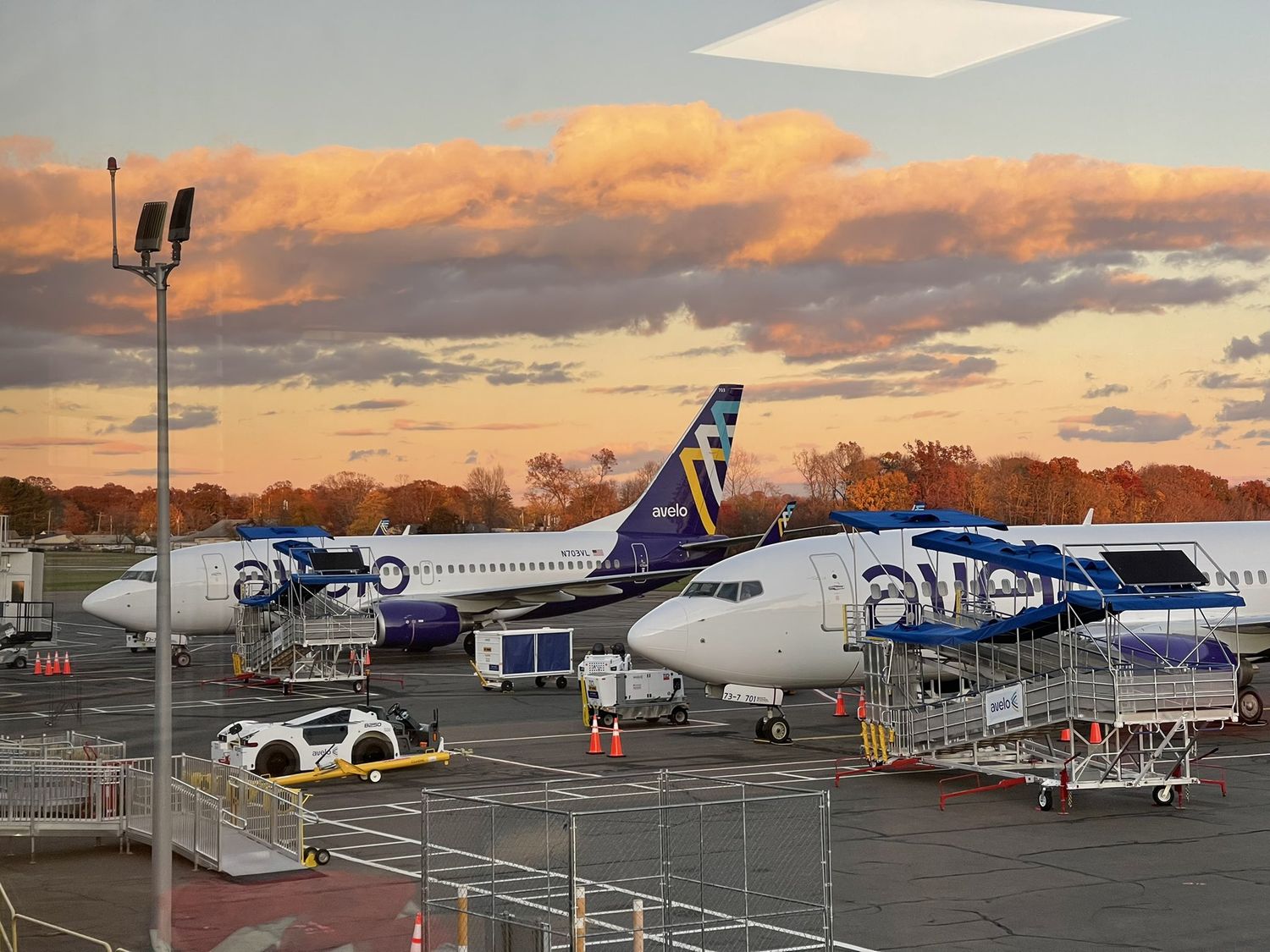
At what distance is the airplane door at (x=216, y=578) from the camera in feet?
159

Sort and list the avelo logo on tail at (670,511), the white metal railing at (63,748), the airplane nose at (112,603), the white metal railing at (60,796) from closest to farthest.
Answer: the white metal railing at (60,796)
the white metal railing at (63,748)
the airplane nose at (112,603)
the avelo logo on tail at (670,511)

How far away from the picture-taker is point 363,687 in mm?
42531

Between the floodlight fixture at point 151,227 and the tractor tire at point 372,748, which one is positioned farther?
the tractor tire at point 372,748

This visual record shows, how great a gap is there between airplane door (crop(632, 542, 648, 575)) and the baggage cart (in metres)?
14.1

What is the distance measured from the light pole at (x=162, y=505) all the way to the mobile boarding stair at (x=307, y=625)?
2365cm

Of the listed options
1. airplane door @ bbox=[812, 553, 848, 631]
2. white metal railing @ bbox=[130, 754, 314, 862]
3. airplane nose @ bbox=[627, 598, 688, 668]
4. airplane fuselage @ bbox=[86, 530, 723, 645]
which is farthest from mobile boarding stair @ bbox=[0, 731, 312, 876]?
airplane fuselage @ bbox=[86, 530, 723, 645]

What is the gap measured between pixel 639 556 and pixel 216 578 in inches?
649

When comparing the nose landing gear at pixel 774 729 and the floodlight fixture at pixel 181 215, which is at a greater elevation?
the floodlight fixture at pixel 181 215

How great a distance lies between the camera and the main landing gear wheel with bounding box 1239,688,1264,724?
110 ft

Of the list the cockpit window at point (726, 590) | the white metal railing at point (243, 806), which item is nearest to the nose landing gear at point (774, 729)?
the cockpit window at point (726, 590)

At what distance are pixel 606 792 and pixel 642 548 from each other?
33437 millimetres

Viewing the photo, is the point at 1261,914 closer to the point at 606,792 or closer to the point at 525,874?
the point at 525,874

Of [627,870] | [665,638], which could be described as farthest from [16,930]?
[665,638]

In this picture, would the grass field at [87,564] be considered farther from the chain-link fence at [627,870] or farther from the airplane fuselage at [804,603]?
the airplane fuselage at [804,603]
